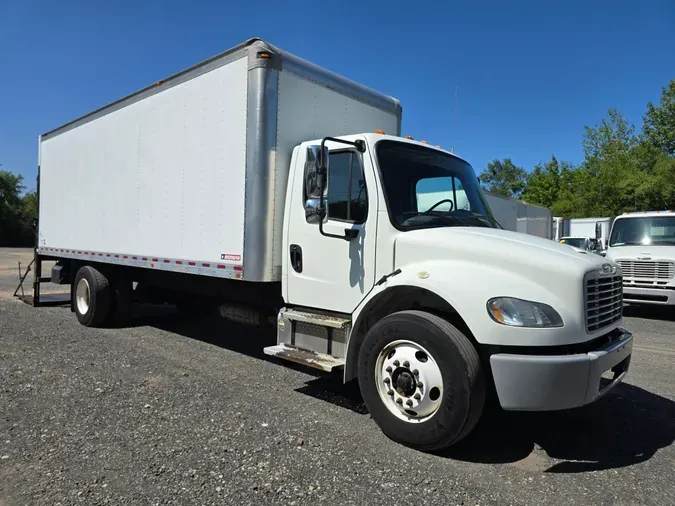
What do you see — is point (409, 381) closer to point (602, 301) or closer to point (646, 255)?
point (602, 301)

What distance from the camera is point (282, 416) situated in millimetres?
4355

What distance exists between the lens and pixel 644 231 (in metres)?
11.2

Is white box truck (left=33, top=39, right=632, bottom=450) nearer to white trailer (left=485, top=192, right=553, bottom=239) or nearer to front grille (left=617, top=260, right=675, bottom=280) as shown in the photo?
front grille (left=617, top=260, right=675, bottom=280)

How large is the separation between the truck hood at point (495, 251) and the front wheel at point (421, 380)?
1.69ft

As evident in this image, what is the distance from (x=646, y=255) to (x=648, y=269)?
299 mm

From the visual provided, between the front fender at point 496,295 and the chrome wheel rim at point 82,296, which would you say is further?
the chrome wheel rim at point 82,296

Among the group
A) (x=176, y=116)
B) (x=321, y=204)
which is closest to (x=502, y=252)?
(x=321, y=204)

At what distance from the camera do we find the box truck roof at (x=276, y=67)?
194 inches

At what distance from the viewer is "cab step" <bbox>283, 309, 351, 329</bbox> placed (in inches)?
175

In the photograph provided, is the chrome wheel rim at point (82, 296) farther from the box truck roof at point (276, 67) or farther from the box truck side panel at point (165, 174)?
the box truck roof at point (276, 67)

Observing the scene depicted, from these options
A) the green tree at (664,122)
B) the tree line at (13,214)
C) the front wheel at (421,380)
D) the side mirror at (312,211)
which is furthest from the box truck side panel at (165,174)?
the tree line at (13,214)

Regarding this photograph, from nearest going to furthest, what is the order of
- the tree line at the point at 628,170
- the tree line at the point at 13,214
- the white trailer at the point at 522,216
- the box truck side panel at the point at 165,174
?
the box truck side panel at the point at 165,174 → the white trailer at the point at 522,216 → the tree line at the point at 628,170 → the tree line at the point at 13,214

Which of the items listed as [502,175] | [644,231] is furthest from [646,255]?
[502,175]

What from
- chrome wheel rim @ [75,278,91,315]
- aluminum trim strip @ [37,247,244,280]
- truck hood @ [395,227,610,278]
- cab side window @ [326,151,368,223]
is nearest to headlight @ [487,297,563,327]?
truck hood @ [395,227,610,278]
